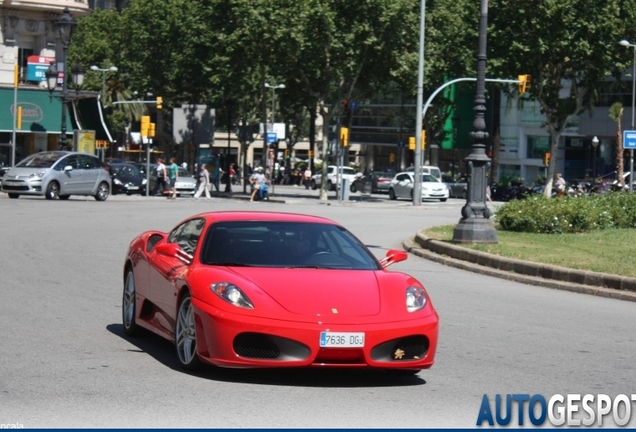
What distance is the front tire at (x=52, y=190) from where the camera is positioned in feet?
139

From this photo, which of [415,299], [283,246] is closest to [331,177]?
[283,246]

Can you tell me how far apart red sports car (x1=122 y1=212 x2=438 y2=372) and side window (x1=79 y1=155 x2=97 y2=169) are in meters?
33.4

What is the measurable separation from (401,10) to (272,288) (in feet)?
157

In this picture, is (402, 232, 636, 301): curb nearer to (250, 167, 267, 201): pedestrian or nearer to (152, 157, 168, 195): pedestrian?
(250, 167, 267, 201): pedestrian

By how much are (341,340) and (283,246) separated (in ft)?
5.09

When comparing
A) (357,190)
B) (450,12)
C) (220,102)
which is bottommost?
(357,190)

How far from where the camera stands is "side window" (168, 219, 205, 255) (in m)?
10.3

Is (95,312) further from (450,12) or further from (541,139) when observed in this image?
(541,139)

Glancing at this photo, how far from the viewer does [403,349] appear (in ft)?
29.5

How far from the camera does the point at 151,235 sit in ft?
37.3

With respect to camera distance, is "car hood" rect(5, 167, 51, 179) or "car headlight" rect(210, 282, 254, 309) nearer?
"car headlight" rect(210, 282, 254, 309)

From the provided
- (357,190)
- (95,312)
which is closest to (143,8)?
(357,190)

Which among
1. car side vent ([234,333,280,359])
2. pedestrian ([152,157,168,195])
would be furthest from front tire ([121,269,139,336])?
pedestrian ([152,157,168,195])

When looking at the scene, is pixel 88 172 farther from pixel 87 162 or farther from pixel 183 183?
pixel 183 183
